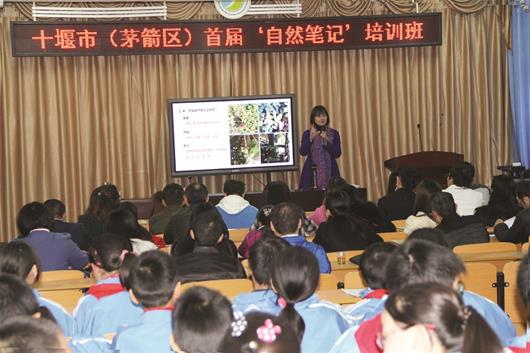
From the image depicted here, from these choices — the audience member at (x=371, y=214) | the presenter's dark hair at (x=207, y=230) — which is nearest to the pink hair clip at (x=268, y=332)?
the presenter's dark hair at (x=207, y=230)

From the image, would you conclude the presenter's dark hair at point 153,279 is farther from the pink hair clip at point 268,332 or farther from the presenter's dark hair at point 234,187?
the presenter's dark hair at point 234,187

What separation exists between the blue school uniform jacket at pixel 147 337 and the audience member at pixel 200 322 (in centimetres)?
65

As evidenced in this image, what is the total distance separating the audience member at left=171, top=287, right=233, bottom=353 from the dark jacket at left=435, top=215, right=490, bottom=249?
3.45 metres

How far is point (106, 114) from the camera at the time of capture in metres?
10.8

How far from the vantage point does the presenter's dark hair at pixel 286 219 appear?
5.24 metres

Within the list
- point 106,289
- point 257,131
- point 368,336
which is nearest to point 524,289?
point 368,336

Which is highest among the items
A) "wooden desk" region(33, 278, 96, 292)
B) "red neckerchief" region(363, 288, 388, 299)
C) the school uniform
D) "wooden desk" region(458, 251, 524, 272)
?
"red neckerchief" region(363, 288, 388, 299)

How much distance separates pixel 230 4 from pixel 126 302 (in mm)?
6990


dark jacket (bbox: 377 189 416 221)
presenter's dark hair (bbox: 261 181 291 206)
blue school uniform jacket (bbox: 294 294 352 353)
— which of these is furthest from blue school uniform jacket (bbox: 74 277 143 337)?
dark jacket (bbox: 377 189 416 221)

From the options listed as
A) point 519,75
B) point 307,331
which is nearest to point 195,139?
point 519,75

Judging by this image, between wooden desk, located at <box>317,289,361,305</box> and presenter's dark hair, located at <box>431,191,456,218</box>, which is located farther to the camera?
presenter's dark hair, located at <box>431,191,456,218</box>

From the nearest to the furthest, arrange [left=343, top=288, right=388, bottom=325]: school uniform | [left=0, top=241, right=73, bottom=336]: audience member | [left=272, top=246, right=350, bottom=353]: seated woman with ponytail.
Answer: [left=272, top=246, right=350, bottom=353]: seated woman with ponytail → [left=343, top=288, right=388, bottom=325]: school uniform → [left=0, top=241, right=73, bottom=336]: audience member

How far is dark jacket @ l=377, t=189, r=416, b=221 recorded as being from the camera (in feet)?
25.8

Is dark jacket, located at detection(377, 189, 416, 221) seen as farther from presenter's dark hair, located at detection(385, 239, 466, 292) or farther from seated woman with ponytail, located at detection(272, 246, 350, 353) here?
presenter's dark hair, located at detection(385, 239, 466, 292)
